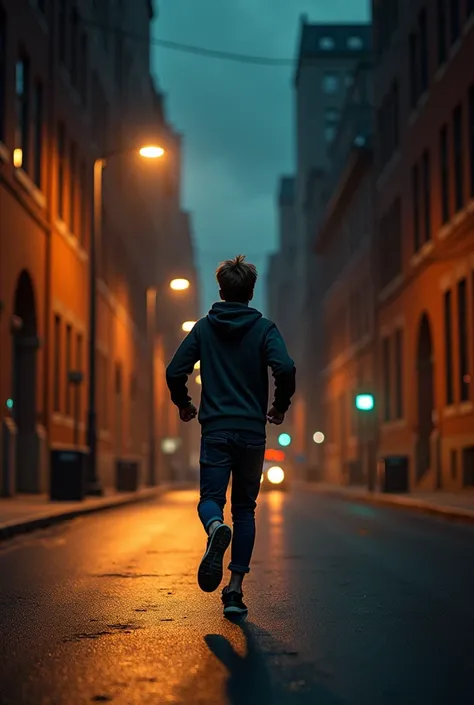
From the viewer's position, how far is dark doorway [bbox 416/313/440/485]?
122 ft

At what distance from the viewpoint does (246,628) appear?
7.03m

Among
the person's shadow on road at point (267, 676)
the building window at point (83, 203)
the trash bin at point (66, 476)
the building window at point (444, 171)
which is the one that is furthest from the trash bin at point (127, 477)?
the person's shadow on road at point (267, 676)

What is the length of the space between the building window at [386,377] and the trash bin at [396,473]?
38.4 feet

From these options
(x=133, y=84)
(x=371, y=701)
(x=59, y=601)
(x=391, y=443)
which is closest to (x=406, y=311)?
(x=391, y=443)

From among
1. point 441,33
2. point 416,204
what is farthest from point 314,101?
point 441,33

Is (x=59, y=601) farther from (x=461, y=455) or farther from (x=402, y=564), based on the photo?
(x=461, y=455)

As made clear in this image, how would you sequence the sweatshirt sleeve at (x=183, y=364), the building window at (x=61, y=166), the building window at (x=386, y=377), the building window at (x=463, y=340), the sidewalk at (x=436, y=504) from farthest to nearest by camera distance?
1. the building window at (x=386, y=377)
2. the building window at (x=61, y=166)
3. the building window at (x=463, y=340)
4. the sidewalk at (x=436, y=504)
5. the sweatshirt sleeve at (x=183, y=364)

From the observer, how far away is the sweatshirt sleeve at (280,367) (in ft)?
24.8

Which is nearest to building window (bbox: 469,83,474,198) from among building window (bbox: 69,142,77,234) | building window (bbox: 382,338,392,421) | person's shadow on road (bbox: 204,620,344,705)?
building window (bbox: 69,142,77,234)

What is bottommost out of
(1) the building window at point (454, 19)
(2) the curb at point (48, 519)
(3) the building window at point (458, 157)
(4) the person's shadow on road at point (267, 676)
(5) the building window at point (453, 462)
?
(4) the person's shadow on road at point (267, 676)

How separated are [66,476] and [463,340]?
10.9m

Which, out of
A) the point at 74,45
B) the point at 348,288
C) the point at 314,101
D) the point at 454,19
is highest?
the point at 314,101

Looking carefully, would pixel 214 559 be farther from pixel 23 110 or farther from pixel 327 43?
pixel 327 43

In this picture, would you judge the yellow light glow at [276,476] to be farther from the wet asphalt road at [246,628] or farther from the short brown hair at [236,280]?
the short brown hair at [236,280]
